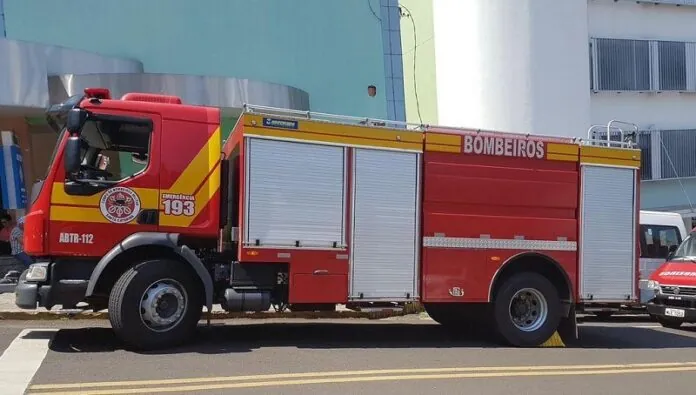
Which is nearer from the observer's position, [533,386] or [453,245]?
[533,386]

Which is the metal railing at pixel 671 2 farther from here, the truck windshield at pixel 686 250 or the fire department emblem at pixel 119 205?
the fire department emblem at pixel 119 205

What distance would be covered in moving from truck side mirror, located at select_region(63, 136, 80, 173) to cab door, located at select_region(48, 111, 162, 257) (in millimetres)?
155

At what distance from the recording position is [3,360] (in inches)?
300

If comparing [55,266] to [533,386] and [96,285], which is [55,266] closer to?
[96,285]

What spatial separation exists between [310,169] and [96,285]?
111 inches

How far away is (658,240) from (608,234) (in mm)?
5234

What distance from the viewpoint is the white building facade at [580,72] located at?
1930cm

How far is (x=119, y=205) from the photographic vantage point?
27.2ft

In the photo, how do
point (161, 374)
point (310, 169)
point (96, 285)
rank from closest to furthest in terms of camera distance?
point (161, 374)
point (96, 285)
point (310, 169)

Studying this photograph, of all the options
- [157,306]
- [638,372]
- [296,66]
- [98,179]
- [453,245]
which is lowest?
[638,372]

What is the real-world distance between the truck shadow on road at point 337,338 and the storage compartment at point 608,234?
881 millimetres

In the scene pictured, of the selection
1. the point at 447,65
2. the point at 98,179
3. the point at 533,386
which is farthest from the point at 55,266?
the point at 447,65

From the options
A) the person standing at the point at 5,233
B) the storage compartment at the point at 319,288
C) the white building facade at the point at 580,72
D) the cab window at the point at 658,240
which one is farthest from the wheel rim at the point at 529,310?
the person standing at the point at 5,233

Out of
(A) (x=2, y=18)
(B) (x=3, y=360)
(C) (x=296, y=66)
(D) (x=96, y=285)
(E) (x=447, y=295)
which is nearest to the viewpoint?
(B) (x=3, y=360)
